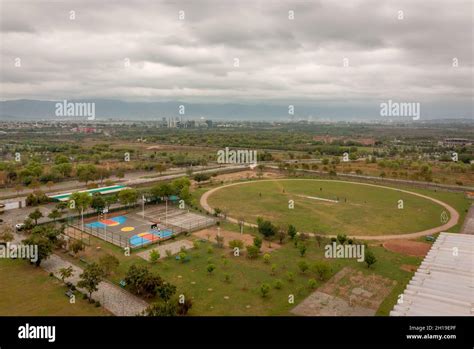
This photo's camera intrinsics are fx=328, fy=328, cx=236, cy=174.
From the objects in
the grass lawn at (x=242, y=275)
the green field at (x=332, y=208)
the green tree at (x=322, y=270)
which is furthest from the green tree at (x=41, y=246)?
the green tree at (x=322, y=270)

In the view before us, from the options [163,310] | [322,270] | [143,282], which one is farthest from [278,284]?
[143,282]

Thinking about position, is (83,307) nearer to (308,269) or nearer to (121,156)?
(308,269)

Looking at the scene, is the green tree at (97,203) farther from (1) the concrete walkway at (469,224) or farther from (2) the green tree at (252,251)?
(1) the concrete walkway at (469,224)

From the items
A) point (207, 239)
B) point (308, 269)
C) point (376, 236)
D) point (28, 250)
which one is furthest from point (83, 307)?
point (376, 236)

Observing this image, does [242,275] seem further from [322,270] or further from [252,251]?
[322,270]

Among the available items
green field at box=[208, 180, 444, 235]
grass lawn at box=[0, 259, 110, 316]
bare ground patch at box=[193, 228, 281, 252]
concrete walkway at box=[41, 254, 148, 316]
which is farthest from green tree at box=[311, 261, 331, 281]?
grass lawn at box=[0, 259, 110, 316]

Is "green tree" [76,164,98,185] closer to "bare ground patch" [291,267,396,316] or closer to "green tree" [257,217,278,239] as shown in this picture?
"green tree" [257,217,278,239]
